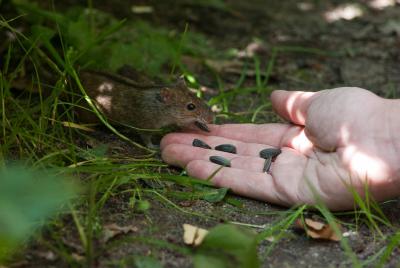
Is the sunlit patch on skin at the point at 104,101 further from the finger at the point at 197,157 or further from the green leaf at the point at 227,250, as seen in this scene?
the green leaf at the point at 227,250

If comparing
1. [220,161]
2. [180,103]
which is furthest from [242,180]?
[180,103]

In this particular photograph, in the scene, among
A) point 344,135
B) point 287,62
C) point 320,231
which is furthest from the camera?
point 287,62

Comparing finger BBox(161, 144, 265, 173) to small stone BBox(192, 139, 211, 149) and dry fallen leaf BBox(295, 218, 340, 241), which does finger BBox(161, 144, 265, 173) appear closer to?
small stone BBox(192, 139, 211, 149)

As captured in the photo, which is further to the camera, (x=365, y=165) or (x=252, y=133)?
(x=252, y=133)

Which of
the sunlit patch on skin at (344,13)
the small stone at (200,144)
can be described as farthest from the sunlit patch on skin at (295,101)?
the sunlit patch on skin at (344,13)

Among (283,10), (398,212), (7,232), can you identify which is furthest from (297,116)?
(283,10)

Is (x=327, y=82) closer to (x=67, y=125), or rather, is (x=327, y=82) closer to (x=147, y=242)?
(x=67, y=125)

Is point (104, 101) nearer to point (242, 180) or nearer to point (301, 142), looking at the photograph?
point (242, 180)
